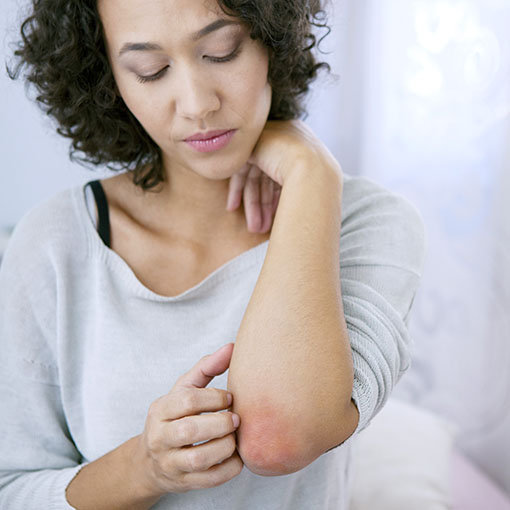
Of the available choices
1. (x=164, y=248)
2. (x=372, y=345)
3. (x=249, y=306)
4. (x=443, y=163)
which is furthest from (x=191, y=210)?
(x=443, y=163)

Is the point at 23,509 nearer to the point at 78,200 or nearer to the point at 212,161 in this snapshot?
the point at 78,200

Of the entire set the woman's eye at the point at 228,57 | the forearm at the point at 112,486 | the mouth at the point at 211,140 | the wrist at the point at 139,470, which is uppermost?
the woman's eye at the point at 228,57

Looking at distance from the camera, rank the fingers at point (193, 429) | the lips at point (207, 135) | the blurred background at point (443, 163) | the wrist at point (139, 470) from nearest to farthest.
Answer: the fingers at point (193, 429) < the wrist at point (139, 470) < the lips at point (207, 135) < the blurred background at point (443, 163)

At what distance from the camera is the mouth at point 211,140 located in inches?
39.2

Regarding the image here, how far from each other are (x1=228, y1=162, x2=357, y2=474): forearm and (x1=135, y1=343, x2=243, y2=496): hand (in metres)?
0.03

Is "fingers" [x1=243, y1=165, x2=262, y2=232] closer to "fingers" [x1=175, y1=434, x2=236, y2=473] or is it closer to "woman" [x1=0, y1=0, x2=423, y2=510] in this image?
"woman" [x1=0, y1=0, x2=423, y2=510]

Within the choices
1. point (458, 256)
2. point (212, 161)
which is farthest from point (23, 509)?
point (458, 256)

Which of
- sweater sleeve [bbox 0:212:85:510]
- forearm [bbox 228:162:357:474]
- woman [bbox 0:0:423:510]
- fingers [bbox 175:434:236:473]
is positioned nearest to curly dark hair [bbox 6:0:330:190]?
woman [bbox 0:0:423:510]

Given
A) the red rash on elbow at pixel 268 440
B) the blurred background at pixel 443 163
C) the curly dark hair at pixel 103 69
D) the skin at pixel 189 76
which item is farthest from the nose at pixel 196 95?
the blurred background at pixel 443 163

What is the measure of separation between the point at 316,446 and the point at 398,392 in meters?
1.65

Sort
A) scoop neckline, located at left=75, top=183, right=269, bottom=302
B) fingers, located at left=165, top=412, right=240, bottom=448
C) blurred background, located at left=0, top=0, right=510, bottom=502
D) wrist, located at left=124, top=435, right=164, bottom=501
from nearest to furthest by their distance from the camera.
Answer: fingers, located at left=165, top=412, right=240, bottom=448 → wrist, located at left=124, top=435, right=164, bottom=501 → scoop neckline, located at left=75, top=183, right=269, bottom=302 → blurred background, located at left=0, top=0, right=510, bottom=502

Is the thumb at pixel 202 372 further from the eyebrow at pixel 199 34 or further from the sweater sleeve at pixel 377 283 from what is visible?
the eyebrow at pixel 199 34

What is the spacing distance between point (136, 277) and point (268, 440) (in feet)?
1.38

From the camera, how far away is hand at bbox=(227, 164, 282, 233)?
46.1 inches
